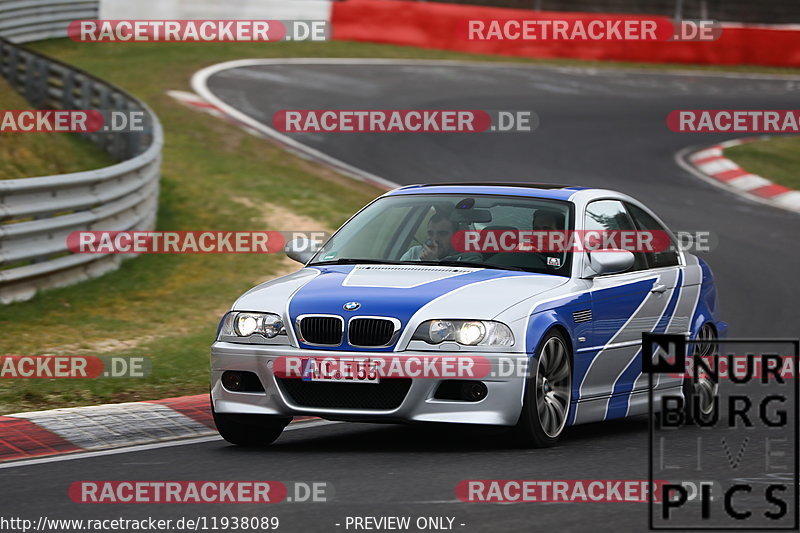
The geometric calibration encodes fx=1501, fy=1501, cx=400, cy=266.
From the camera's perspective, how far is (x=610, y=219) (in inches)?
368

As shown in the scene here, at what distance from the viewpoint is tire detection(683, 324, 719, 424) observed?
9.41 m

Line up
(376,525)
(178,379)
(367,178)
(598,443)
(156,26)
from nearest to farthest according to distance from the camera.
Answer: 1. (376,525)
2. (598,443)
3. (178,379)
4. (367,178)
5. (156,26)

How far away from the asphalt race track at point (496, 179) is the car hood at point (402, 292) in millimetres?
713

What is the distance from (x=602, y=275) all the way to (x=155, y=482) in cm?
308

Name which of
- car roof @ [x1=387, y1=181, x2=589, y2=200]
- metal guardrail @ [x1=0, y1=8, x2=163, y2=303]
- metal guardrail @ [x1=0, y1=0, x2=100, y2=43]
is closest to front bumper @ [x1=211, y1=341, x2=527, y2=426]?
car roof @ [x1=387, y1=181, x2=589, y2=200]

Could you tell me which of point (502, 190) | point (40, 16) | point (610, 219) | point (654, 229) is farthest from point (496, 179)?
point (40, 16)

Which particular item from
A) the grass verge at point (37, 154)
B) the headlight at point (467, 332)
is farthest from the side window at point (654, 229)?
the grass verge at point (37, 154)

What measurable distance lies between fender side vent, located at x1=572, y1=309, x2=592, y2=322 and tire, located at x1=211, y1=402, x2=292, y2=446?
5.48 ft

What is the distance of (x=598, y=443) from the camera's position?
840 centimetres

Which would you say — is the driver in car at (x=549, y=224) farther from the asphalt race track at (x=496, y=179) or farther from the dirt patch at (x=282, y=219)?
the dirt patch at (x=282, y=219)

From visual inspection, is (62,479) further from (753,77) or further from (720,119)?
(753,77)

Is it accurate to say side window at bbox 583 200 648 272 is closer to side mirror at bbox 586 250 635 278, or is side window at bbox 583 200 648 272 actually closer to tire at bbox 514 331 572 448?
side mirror at bbox 586 250 635 278

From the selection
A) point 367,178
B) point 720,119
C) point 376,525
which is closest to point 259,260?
point 367,178

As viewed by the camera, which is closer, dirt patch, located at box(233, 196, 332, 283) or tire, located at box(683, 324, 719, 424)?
tire, located at box(683, 324, 719, 424)
